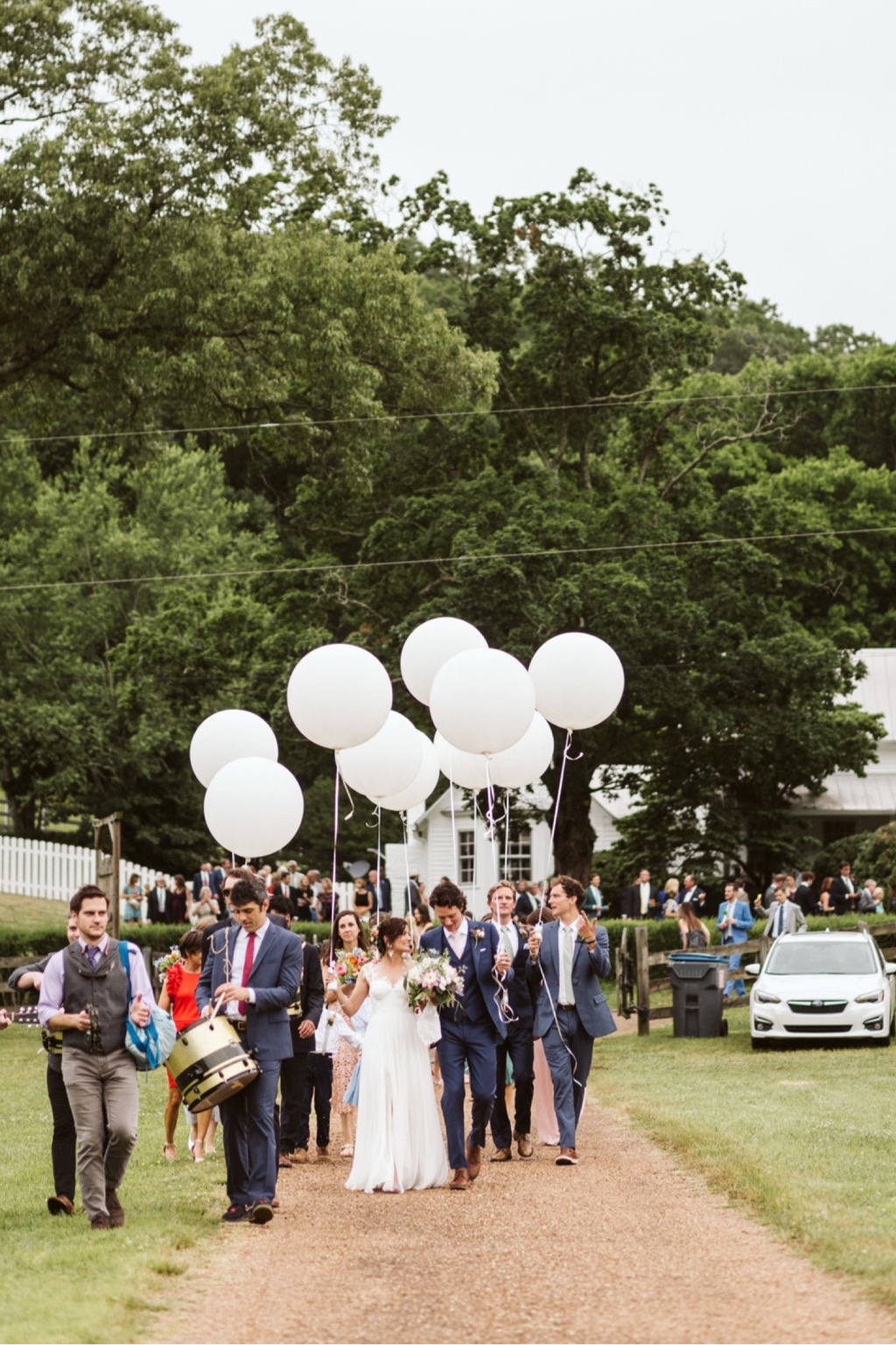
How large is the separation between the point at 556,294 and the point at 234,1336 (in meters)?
33.8

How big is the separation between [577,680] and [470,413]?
2447 centimetres

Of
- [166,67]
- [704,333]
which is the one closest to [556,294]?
[704,333]

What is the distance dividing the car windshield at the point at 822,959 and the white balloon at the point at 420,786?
7.42 metres

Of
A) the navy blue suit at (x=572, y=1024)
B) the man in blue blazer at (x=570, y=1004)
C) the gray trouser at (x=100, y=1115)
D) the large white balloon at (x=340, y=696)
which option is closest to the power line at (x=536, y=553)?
the large white balloon at (x=340, y=696)

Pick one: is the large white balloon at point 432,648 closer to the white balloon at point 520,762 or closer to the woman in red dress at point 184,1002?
the white balloon at point 520,762

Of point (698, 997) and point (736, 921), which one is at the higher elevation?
point (736, 921)

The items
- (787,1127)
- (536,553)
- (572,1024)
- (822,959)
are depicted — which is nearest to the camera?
(572,1024)

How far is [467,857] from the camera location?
166 ft

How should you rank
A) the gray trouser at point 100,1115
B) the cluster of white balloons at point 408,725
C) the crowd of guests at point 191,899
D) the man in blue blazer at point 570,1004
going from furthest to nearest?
the crowd of guests at point 191,899 < the cluster of white balloons at point 408,725 < the man in blue blazer at point 570,1004 < the gray trouser at point 100,1115

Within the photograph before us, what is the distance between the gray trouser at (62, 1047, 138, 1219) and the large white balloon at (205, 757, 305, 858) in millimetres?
3709

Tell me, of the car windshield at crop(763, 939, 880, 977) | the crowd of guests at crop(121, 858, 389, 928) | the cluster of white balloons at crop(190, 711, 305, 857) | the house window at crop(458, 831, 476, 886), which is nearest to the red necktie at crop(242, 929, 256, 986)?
the cluster of white balloons at crop(190, 711, 305, 857)

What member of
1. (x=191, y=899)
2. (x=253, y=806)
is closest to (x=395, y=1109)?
(x=253, y=806)

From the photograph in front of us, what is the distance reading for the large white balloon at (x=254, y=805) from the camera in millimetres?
13633

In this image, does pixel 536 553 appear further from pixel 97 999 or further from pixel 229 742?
pixel 97 999
